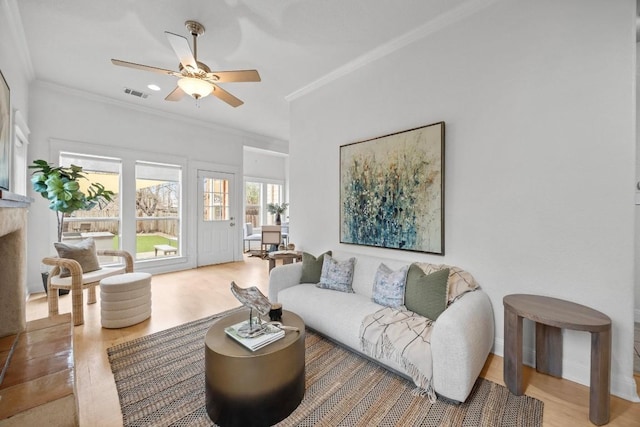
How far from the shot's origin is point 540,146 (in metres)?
2.10

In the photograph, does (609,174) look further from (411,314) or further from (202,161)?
(202,161)

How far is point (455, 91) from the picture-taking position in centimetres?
254

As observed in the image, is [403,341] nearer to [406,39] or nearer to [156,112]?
[406,39]

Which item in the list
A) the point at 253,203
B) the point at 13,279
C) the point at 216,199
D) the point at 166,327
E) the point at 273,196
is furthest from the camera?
the point at 273,196

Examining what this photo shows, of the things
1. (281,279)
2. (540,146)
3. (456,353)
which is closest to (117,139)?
(281,279)

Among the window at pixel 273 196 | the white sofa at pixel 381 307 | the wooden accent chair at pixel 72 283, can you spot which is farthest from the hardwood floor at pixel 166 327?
the window at pixel 273 196

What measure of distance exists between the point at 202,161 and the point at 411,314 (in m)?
5.07

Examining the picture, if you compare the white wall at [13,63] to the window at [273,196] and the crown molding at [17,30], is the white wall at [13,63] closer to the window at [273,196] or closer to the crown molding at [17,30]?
the crown molding at [17,30]

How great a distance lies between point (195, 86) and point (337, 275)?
7.62 ft

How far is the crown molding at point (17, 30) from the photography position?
240 centimetres

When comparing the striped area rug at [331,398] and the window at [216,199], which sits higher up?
the window at [216,199]

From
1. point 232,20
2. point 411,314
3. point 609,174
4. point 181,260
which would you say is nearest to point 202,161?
point 181,260

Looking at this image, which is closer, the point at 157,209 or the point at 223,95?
the point at 223,95

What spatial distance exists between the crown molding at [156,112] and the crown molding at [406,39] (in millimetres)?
2733
